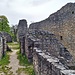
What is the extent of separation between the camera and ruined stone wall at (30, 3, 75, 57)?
17.3 meters

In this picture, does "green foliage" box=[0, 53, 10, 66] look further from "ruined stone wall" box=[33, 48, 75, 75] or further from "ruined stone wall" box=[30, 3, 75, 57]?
"ruined stone wall" box=[30, 3, 75, 57]

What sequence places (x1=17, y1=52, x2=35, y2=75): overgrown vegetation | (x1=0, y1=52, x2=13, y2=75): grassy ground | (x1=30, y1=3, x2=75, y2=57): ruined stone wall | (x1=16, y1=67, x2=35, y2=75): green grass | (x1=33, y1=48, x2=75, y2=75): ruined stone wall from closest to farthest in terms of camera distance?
(x1=33, y1=48, x2=75, y2=75): ruined stone wall
(x1=16, y1=67, x2=35, y2=75): green grass
(x1=17, y1=52, x2=35, y2=75): overgrown vegetation
(x1=0, y1=52, x2=13, y2=75): grassy ground
(x1=30, y1=3, x2=75, y2=57): ruined stone wall

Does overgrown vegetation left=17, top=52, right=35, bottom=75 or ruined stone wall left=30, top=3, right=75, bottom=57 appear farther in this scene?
ruined stone wall left=30, top=3, right=75, bottom=57

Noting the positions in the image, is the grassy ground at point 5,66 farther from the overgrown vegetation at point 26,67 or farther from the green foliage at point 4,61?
the overgrown vegetation at point 26,67

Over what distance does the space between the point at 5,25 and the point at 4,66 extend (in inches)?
1040

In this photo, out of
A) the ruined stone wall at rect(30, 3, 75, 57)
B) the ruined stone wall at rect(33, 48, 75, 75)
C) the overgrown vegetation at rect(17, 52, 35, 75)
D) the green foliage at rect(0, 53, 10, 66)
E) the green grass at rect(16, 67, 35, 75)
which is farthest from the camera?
the ruined stone wall at rect(30, 3, 75, 57)

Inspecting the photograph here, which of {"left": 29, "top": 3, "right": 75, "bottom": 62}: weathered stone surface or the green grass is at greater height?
{"left": 29, "top": 3, "right": 75, "bottom": 62}: weathered stone surface

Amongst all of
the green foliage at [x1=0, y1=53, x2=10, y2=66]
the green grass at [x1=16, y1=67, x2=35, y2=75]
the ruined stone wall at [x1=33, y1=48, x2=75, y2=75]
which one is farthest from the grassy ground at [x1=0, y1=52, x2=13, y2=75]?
the ruined stone wall at [x1=33, y1=48, x2=75, y2=75]

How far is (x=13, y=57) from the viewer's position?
15016mm

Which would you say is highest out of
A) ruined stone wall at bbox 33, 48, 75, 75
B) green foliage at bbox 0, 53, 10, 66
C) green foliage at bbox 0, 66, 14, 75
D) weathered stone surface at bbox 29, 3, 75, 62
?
weathered stone surface at bbox 29, 3, 75, 62

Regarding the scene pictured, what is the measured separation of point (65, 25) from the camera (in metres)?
18.2

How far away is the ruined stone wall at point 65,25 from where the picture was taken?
680 inches

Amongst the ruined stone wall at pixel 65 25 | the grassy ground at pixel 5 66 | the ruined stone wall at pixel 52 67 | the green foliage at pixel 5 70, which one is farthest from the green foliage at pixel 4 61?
the ruined stone wall at pixel 65 25

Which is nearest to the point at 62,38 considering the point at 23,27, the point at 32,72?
the point at 32,72
